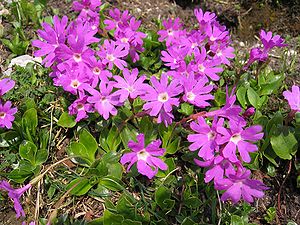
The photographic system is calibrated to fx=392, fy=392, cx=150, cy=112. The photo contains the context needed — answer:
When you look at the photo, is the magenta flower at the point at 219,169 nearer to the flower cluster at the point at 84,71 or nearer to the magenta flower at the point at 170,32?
the flower cluster at the point at 84,71

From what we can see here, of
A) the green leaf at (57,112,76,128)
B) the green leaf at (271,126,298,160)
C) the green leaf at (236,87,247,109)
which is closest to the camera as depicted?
the green leaf at (271,126,298,160)

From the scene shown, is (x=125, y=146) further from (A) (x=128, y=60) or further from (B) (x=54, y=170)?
(A) (x=128, y=60)

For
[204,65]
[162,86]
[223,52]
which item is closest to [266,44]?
[223,52]

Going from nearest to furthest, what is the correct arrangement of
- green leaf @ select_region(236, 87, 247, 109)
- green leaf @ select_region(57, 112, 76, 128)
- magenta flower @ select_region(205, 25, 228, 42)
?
green leaf @ select_region(57, 112, 76, 128) < green leaf @ select_region(236, 87, 247, 109) < magenta flower @ select_region(205, 25, 228, 42)

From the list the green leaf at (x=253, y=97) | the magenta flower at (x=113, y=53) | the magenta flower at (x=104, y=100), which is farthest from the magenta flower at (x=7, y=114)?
the green leaf at (x=253, y=97)

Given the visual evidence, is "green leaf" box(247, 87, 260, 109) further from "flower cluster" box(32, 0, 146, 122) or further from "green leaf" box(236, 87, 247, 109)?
"flower cluster" box(32, 0, 146, 122)

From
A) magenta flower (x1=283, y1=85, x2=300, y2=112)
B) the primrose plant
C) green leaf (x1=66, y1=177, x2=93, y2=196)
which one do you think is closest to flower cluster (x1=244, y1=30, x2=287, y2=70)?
the primrose plant
